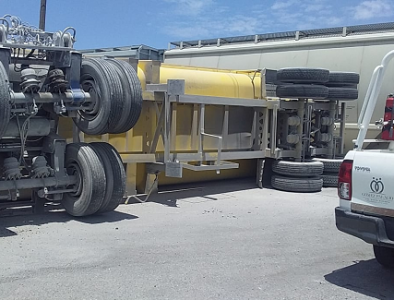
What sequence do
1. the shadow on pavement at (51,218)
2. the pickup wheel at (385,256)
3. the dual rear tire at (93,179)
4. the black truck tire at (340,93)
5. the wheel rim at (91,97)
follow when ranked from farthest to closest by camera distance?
the black truck tire at (340,93) → the wheel rim at (91,97) → the dual rear tire at (93,179) → the shadow on pavement at (51,218) → the pickup wheel at (385,256)

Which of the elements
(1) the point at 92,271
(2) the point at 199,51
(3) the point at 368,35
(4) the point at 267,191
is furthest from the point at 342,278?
(2) the point at 199,51

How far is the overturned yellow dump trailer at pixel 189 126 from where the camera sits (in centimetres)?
815

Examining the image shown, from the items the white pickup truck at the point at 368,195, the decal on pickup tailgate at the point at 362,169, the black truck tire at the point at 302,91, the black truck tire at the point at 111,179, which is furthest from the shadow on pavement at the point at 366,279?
the black truck tire at the point at 302,91

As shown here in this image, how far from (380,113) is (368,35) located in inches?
84.2

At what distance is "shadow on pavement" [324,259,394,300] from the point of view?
14.7 ft

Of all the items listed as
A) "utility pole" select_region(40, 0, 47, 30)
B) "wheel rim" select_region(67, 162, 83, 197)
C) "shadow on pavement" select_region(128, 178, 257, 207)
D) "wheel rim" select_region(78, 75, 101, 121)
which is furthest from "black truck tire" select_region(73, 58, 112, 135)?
"utility pole" select_region(40, 0, 47, 30)

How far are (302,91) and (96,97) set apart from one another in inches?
176

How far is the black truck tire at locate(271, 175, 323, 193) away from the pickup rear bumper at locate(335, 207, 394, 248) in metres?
5.10

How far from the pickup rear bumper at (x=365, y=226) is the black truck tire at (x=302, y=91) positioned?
539cm

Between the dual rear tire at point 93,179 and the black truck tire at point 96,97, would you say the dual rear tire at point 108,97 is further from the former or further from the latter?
the dual rear tire at point 93,179

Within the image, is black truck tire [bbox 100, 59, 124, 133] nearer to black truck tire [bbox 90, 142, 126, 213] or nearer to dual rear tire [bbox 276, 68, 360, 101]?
black truck tire [bbox 90, 142, 126, 213]

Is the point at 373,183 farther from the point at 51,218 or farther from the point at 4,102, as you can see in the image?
the point at 51,218

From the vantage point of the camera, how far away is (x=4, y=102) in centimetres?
562

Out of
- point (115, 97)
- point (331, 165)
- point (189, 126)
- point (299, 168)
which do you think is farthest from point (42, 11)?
point (115, 97)
